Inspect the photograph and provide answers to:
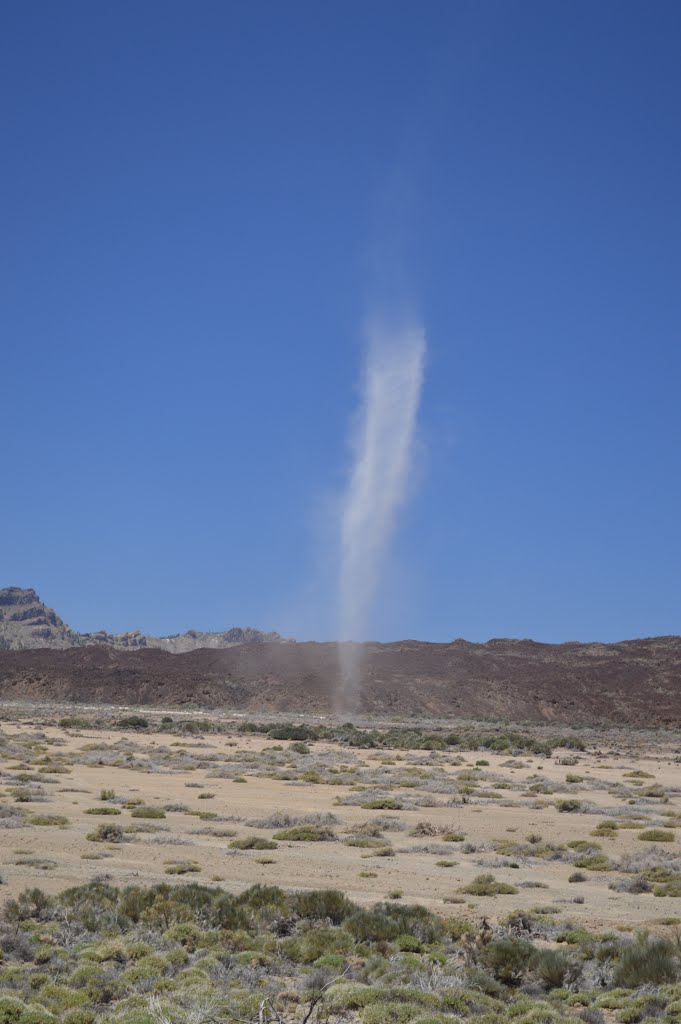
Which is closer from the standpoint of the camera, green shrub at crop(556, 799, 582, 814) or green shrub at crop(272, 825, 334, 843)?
green shrub at crop(272, 825, 334, 843)

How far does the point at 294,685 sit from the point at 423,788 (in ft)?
235

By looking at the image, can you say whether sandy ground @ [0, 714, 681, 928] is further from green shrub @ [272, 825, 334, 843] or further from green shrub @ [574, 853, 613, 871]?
green shrub @ [272, 825, 334, 843]

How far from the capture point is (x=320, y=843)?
21766 millimetres

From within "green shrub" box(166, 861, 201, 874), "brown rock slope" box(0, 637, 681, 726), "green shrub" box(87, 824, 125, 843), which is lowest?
"green shrub" box(166, 861, 201, 874)

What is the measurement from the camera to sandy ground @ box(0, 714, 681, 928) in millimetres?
16281

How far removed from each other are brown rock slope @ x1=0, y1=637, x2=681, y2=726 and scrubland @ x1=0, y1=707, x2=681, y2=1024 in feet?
209

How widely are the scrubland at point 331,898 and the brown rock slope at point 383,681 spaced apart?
6363 cm

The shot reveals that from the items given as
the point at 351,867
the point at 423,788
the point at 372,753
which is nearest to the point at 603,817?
the point at 423,788

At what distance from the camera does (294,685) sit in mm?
104812

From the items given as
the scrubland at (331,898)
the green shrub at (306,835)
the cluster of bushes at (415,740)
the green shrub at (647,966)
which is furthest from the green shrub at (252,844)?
the cluster of bushes at (415,740)

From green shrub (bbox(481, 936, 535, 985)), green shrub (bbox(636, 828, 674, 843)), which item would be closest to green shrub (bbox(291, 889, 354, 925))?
green shrub (bbox(481, 936, 535, 985))

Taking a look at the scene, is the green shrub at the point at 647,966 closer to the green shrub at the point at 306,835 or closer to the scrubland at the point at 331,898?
the scrubland at the point at 331,898

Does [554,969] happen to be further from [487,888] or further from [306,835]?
[306,835]

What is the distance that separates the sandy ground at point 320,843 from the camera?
53.4 feet
